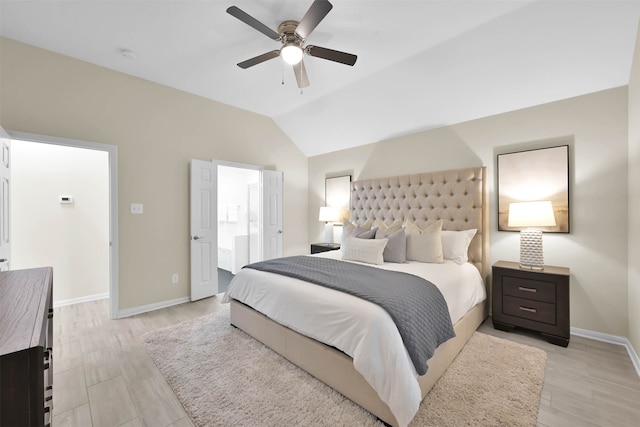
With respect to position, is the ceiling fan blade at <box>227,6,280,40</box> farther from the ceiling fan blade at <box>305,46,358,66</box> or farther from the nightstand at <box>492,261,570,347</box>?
the nightstand at <box>492,261,570,347</box>

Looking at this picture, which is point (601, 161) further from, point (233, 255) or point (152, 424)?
point (233, 255)

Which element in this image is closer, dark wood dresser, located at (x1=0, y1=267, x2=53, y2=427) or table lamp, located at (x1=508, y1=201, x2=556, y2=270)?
dark wood dresser, located at (x1=0, y1=267, x2=53, y2=427)

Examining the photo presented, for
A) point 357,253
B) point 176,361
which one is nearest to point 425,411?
point 357,253

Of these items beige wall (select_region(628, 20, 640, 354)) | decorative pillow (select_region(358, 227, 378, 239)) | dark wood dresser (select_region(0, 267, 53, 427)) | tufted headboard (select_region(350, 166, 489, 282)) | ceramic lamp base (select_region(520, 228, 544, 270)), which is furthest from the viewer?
decorative pillow (select_region(358, 227, 378, 239))

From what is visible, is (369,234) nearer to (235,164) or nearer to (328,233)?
(328,233)

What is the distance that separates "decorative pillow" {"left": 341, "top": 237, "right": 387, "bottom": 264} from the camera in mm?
2965

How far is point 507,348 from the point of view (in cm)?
244

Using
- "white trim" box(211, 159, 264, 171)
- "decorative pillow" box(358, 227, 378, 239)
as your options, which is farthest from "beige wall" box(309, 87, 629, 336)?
"white trim" box(211, 159, 264, 171)

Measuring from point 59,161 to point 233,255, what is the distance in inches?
120

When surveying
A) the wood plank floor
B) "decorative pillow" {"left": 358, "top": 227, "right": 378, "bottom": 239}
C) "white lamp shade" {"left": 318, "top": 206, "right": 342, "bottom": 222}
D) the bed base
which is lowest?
the wood plank floor

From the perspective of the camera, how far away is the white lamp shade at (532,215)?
259 centimetres

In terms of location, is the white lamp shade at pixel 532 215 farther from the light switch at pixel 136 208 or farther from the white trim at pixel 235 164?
the light switch at pixel 136 208

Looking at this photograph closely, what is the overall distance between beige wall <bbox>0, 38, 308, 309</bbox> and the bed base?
1.63 m

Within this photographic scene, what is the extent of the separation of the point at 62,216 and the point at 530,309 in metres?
5.88
